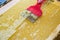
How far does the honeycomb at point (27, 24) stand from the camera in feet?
2.67

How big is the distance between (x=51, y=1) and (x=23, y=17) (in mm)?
250

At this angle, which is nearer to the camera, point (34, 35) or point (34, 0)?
point (34, 35)

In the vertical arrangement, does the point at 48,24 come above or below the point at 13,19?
below

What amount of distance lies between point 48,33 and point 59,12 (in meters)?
0.19

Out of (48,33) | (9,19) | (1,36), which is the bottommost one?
(48,33)

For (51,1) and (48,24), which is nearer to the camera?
(48,24)

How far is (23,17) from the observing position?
91 cm

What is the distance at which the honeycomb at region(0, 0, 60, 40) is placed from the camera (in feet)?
2.67

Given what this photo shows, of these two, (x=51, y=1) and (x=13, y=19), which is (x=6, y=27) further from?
(x=51, y=1)

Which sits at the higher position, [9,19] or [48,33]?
[9,19]

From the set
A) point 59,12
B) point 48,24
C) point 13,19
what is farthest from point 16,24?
point 59,12

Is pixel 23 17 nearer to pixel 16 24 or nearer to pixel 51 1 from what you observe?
pixel 16 24

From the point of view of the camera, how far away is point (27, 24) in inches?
34.3

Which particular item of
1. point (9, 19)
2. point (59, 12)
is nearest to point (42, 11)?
point (59, 12)
